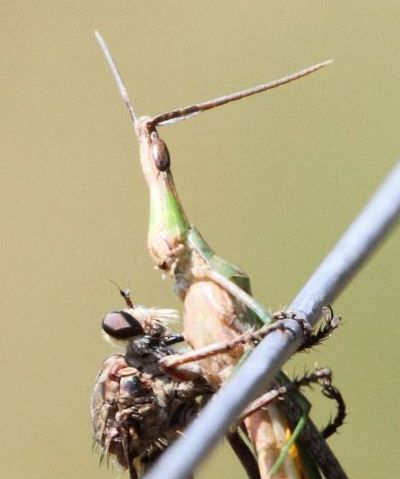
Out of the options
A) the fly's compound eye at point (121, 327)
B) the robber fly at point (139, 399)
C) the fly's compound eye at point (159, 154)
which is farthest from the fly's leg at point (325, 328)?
the fly's compound eye at point (159, 154)

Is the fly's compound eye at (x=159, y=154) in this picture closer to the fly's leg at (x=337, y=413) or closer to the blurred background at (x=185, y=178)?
the fly's leg at (x=337, y=413)

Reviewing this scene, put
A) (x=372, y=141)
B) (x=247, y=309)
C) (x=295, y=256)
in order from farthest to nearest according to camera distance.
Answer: (x=372, y=141), (x=295, y=256), (x=247, y=309)

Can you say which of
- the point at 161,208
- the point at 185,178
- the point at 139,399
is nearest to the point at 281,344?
the point at 139,399

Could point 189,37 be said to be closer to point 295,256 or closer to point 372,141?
point 372,141

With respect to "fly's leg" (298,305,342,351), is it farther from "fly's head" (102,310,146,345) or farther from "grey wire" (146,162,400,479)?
"grey wire" (146,162,400,479)

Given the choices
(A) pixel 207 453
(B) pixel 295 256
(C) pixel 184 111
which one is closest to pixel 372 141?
(B) pixel 295 256

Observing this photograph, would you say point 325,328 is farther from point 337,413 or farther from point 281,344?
point 281,344

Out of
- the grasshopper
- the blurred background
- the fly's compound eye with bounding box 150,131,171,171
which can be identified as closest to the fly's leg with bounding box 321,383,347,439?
the grasshopper
